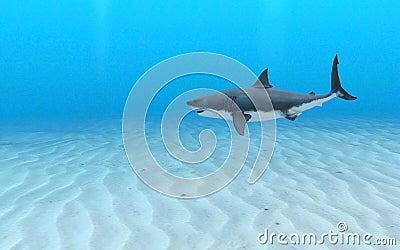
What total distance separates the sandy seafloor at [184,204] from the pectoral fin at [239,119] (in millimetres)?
485

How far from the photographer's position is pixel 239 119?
4.03m

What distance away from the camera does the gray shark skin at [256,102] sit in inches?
Answer: 162

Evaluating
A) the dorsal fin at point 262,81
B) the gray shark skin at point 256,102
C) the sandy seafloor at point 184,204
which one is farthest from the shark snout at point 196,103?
the sandy seafloor at point 184,204

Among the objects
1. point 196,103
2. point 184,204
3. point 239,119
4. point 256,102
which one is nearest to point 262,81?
point 256,102

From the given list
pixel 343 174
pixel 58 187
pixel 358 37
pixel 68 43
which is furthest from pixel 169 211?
pixel 358 37

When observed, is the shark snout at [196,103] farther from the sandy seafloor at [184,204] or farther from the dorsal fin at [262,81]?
the sandy seafloor at [184,204]

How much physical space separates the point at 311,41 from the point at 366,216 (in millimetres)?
105940

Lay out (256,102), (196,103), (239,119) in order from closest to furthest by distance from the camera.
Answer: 1. (239,119)
2. (256,102)
3. (196,103)

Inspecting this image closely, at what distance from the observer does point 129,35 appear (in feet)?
278

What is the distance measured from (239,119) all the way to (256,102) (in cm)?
30

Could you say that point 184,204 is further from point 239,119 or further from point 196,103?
point 196,103

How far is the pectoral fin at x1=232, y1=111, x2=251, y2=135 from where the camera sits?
394cm

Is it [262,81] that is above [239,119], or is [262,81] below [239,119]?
above

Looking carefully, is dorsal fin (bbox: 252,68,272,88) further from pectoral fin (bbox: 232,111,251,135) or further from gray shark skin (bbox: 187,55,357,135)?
pectoral fin (bbox: 232,111,251,135)
